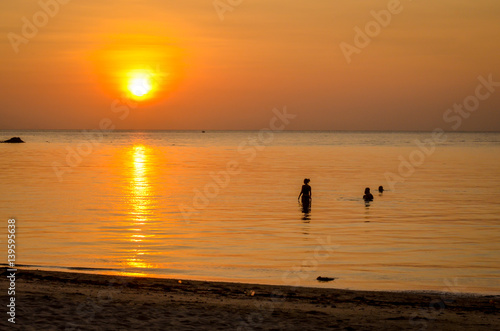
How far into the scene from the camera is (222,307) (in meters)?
12.4

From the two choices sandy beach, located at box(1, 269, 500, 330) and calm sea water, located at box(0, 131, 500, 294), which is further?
calm sea water, located at box(0, 131, 500, 294)

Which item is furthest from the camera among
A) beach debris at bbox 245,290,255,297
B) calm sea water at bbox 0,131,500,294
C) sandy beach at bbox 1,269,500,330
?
calm sea water at bbox 0,131,500,294

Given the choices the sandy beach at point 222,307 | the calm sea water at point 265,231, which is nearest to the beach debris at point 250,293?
the sandy beach at point 222,307

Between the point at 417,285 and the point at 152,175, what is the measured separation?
146 ft

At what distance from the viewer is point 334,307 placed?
1269cm

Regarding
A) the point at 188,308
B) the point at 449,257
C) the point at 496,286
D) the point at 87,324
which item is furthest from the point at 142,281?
the point at 449,257

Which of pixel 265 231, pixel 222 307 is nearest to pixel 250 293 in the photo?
pixel 222 307

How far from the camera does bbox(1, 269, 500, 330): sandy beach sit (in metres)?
11.0

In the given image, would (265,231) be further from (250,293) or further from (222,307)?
(222,307)

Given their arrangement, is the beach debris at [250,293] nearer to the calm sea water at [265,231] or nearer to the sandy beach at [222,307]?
the sandy beach at [222,307]

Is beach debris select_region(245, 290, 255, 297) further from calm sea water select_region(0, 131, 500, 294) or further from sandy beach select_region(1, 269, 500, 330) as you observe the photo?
calm sea water select_region(0, 131, 500, 294)

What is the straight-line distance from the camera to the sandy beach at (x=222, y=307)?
432 inches

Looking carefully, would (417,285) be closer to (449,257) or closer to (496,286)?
(496,286)

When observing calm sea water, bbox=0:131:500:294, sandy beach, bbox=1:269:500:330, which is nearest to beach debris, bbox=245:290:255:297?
sandy beach, bbox=1:269:500:330
